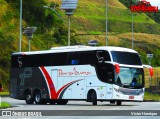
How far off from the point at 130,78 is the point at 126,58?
1.29 meters

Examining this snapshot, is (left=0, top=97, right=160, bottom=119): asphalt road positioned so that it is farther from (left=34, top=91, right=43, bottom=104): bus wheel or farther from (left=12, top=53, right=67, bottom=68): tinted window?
(left=34, top=91, right=43, bottom=104): bus wheel

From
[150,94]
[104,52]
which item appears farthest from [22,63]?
[150,94]

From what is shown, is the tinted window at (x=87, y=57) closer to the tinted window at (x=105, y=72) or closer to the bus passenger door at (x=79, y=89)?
the tinted window at (x=105, y=72)

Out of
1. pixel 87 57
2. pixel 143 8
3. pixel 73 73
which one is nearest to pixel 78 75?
pixel 73 73

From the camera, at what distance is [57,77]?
43.8 metres

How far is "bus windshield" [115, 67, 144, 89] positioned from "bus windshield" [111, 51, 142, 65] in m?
0.47

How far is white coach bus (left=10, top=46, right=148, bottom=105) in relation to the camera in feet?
132

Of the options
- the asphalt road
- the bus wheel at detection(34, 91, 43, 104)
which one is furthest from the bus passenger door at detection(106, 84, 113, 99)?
the bus wheel at detection(34, 91, 43, 104)

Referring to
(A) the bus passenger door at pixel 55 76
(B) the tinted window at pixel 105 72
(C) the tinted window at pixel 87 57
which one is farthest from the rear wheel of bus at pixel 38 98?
(B) the tinted window at pixel 105 72

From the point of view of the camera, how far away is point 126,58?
40844 millimetres

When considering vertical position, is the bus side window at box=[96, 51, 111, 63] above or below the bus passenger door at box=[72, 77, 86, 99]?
above

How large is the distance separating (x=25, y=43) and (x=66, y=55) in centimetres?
3903

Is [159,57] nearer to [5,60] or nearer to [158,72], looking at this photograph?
[158,72]

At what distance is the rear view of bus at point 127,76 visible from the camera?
131 feet
